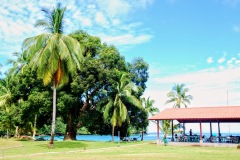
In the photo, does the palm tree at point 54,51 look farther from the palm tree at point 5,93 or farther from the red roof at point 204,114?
the palm tree at point 5,93

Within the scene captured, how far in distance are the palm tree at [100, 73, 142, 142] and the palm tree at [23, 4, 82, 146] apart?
9037 mm

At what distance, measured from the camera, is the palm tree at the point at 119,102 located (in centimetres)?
3494

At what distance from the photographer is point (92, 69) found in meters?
33.9

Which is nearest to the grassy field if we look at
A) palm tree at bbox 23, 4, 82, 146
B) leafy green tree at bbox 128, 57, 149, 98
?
palm tree at bbox 23, 4, 82, 146

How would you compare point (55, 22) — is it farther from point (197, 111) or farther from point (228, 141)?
point (228, 141)

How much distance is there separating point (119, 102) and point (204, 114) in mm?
9762

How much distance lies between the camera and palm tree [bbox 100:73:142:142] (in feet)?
115

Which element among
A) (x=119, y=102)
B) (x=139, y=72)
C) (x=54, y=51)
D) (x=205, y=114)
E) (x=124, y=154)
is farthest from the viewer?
(x=139, y=72)

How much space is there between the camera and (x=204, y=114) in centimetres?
3075

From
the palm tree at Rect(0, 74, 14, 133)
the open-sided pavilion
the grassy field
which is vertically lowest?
the grassy field

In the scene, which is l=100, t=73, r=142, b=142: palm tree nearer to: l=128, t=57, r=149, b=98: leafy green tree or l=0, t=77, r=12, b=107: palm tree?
l=128, t=57, r=149, b=98: leafy green tree

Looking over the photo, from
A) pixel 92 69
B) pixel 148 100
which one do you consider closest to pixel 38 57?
pixel 92 69

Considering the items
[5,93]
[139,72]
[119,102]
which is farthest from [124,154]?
[5,93]

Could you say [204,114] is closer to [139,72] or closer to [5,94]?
[139,72]
